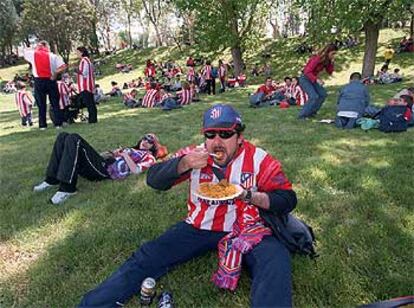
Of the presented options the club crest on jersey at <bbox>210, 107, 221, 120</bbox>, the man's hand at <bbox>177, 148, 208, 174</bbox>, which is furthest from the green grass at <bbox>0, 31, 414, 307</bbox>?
the club crest on jersey at <bbox>210, 107, 221, 120</bbox>

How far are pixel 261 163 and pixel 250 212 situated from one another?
0.42 m

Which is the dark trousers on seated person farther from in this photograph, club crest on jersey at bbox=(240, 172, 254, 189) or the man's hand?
the man's hand

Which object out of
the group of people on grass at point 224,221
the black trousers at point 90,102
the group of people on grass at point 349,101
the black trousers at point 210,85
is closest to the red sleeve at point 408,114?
the group of people on grass at point 349,101

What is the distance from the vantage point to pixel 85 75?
395 inches

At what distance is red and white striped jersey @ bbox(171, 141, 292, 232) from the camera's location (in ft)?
9.89

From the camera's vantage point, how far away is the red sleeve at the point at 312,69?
31.8 ft

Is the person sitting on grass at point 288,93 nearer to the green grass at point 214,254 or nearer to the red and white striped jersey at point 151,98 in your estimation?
the red and white striped jersey at point 151,98

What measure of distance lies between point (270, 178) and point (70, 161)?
9.06 ft

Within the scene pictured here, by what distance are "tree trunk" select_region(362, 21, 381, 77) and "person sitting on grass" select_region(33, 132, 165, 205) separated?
14778 mm

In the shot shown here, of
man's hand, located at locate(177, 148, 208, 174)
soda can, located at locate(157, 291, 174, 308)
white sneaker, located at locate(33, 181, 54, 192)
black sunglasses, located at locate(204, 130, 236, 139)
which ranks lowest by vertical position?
→ soda can, located at locate(157, 291, 174, 308)

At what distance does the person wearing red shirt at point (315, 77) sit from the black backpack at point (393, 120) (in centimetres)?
212

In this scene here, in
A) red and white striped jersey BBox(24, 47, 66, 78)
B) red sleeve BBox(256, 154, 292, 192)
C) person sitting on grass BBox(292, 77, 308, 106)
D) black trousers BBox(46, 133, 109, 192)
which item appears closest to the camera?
red sleeve BBox(256, 154, 292, 192)

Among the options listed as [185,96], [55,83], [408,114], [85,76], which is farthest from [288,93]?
[55,83]

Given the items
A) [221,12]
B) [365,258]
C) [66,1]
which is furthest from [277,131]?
[66,1]
